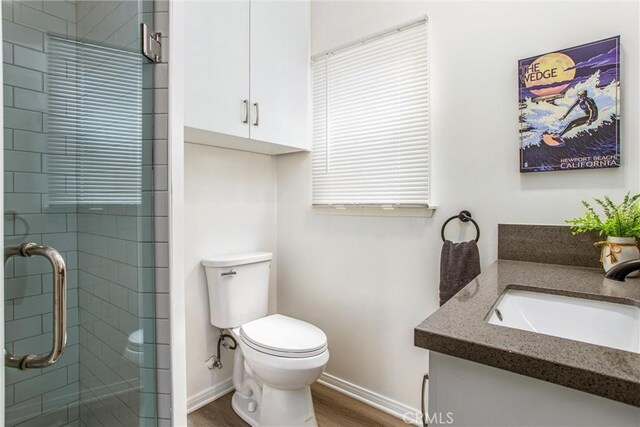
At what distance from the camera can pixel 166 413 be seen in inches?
45.5

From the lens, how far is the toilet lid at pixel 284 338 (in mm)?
1516

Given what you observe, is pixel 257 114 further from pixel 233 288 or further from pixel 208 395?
pixel 208 395

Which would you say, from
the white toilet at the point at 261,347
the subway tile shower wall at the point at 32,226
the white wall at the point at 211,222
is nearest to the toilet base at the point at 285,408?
the white toilet at the point at 261,347

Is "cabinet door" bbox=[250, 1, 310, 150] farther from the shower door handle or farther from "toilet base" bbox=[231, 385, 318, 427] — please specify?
"toilet base" bbox=[231, 385, 318, 427]

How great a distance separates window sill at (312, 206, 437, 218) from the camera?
5.70 ft

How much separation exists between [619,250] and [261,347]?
1.43m

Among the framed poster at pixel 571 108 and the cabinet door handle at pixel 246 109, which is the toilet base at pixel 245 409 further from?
the framed poster at pixel 571 108

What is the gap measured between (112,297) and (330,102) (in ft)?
5.00

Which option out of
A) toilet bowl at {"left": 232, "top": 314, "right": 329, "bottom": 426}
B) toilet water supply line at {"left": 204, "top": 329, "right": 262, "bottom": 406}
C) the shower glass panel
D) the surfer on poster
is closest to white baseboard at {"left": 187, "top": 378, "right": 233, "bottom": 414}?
toilet water supply line at {"left": 204, "top": 329, "right": 262, "bottom": 406}

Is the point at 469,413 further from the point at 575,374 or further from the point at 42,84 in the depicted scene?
the point at 42,84

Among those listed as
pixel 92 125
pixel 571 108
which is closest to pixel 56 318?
pixel 92 125

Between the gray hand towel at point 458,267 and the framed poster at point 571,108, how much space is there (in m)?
0.41

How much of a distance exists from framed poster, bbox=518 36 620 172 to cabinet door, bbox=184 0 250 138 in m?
1.30

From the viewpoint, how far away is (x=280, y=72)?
1.95 m
